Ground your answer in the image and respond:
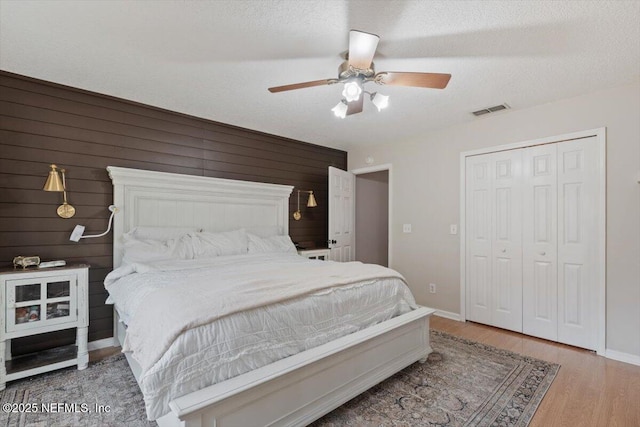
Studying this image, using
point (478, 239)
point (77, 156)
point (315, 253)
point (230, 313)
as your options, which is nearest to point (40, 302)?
point (77, 156)

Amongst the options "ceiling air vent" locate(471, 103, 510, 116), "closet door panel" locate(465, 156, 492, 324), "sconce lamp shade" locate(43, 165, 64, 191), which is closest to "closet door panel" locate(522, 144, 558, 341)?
"closet door panel" locate(465, 156, 492, 324)

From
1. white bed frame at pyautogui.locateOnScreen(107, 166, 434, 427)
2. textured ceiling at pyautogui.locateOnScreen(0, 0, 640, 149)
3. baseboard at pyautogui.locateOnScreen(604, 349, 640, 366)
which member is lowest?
baseboard at pyautogui.locateOnScreen(604, 349, 640, 366)

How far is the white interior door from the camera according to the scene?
4781 mm

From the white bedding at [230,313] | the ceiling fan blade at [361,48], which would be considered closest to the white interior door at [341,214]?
the white bedding at [230,313]

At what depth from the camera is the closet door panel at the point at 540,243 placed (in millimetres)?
3240

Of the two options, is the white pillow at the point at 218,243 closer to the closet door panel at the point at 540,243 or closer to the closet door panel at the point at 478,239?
the closet door panel at the point at 478,239

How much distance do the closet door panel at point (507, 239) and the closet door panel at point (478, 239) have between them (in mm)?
62

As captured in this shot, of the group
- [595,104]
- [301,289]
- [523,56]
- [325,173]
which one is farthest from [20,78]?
[595,104]

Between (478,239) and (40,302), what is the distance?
441cm

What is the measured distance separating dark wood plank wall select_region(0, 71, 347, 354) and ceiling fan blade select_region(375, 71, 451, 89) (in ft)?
8.23

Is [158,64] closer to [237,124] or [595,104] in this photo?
[237,124]

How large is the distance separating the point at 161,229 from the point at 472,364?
3.31m

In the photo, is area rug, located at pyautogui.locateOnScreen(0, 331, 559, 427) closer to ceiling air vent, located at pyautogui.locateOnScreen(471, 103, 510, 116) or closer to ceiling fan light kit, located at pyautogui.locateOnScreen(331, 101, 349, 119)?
ceiling fan light kit, located at pyautogui.locateOnScreen(331, 101, 349, 119)

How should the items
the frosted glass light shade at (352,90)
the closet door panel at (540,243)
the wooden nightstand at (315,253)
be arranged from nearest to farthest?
the frosted glass light shade at (352,90)
the closet door panel at (540,243)
the wooden nightstand at (315,253)
